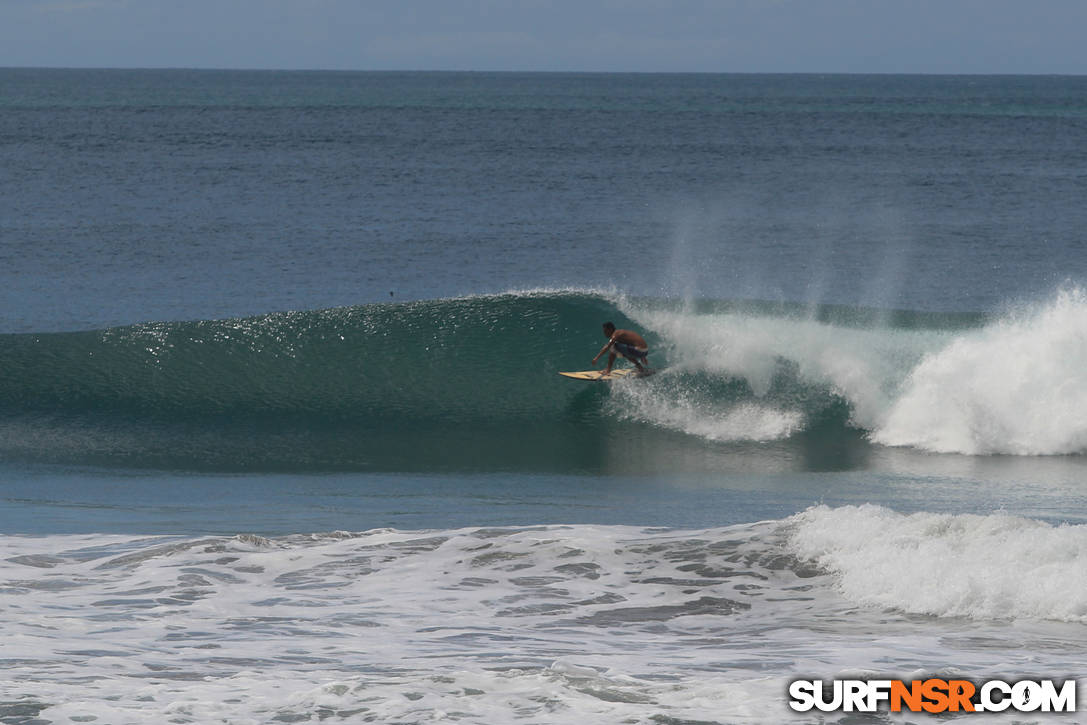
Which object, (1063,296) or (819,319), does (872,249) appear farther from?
(1063,296)

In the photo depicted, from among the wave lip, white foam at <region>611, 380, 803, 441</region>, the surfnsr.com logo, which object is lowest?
the surfnsr.com logo

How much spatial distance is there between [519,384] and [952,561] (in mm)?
9369

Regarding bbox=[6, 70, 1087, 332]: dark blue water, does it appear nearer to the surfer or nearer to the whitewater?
the surfer

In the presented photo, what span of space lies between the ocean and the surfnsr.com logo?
0.43 feet

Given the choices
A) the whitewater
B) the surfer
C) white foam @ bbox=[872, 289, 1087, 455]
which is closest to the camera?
the whitewater

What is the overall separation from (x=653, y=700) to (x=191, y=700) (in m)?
2.45

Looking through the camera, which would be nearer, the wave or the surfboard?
the wave

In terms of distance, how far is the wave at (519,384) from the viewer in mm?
15297

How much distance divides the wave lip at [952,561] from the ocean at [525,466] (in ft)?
0.11

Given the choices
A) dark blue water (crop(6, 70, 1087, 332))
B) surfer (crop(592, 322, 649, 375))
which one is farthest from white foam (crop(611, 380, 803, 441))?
dark blue water (crop(6, 70, 1087, 332))

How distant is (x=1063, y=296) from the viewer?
55.2 ft

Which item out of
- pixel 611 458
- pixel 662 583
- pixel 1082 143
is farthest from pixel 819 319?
pixel 1082 143

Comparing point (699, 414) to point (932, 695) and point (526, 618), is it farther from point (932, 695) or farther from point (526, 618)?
point (932, 695)

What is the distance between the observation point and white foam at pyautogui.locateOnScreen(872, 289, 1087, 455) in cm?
1484
